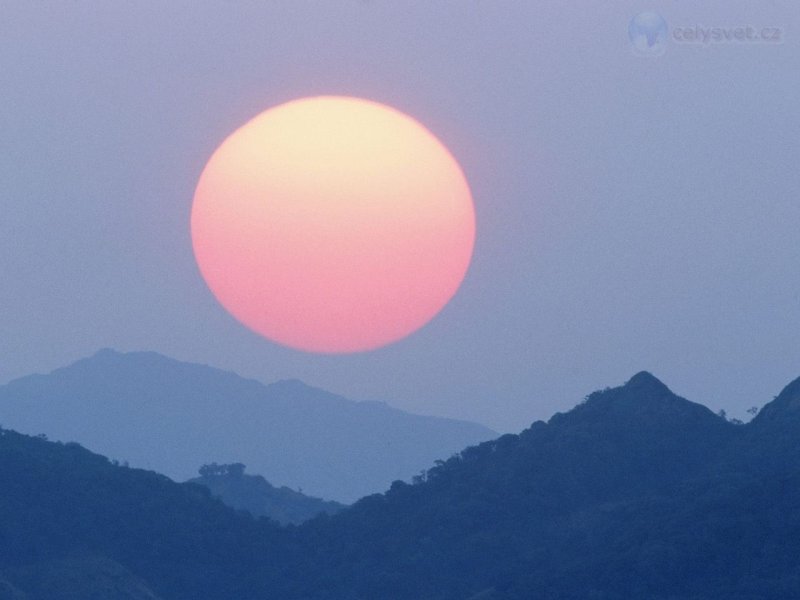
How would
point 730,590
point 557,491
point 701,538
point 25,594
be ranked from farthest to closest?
point 557,491 < point 25,594 < point 701,538 < point 730,590

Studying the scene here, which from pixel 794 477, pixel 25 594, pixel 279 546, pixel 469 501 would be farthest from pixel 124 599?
pixel 794 477

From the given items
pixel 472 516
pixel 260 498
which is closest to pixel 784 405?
pixel 472 516

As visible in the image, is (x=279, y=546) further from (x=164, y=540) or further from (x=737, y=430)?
(x=737, y=430)

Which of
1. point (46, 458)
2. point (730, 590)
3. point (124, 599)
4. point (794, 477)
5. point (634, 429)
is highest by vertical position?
point (46, 458)

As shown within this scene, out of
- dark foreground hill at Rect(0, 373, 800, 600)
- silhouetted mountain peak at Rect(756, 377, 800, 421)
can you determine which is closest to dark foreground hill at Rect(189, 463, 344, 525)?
dark foreground hill at Rect(0, 373, 800, 600)

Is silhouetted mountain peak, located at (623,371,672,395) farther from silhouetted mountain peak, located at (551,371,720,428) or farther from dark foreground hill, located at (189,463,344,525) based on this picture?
dark foreground hill, located at (189,463,344,525)

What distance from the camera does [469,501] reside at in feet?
376

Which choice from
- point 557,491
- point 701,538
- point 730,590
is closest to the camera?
point 730,590

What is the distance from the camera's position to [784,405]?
389 feet

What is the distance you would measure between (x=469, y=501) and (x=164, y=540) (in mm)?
26519

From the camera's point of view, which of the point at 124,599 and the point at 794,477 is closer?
the point at 794,477

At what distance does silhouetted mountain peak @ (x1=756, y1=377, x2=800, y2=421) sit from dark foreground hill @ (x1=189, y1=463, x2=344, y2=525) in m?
54.5

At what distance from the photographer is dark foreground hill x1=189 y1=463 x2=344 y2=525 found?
15625 centimetres

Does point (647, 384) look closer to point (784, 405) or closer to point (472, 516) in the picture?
point (784, 405)
